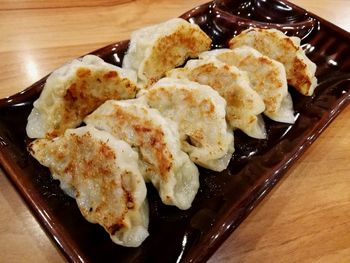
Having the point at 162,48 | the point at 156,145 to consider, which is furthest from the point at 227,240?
the point at 162,48

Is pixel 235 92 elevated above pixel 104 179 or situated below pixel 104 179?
above

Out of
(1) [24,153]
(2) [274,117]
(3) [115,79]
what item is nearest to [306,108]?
(2) [274,117]

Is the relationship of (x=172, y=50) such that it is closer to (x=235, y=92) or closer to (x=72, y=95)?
(x=235, y=92)

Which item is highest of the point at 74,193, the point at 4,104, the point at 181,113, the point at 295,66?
the point at 295,66

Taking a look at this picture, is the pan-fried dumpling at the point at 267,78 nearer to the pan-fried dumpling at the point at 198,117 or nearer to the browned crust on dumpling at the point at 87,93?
the pan-fried dumpling at the point at 198,117

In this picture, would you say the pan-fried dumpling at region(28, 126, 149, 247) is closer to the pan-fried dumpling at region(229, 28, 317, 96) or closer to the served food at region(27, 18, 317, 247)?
the served food at region(27, 18, 317, 247)

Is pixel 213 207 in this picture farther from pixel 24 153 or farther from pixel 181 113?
pixel 24 153

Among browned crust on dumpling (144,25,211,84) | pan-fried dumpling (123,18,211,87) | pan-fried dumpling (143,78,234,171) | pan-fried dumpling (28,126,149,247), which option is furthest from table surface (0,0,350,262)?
browned crust on dumpling (144,25,211,84)
